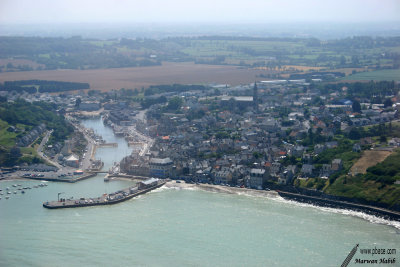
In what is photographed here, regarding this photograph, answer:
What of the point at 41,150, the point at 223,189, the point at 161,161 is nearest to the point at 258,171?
the point at 223,189

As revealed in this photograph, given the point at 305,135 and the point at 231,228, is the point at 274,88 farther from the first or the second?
the point at 231,228

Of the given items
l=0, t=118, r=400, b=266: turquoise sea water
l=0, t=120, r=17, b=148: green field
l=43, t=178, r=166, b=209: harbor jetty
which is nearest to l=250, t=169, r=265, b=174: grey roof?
l=0, t=118, r=400, b=266: turquoise sea water

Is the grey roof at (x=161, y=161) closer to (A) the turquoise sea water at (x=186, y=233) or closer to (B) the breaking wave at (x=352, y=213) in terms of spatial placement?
(A) the turquoise sea water at (x=186, y=233)

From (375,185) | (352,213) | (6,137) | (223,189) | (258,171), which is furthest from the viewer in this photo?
(6,137)

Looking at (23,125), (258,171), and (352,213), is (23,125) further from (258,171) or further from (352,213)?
(352,213)

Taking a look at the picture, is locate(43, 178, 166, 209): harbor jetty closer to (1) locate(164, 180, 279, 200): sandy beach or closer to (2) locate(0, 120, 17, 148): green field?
(1) locate(164, 180, 279, 200): sandy beach

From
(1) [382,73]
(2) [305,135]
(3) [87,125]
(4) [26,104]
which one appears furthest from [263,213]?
(1) [382,73]
